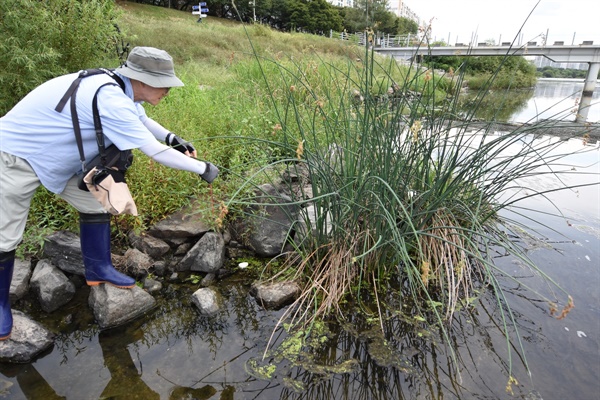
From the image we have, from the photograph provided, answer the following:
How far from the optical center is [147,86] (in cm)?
211

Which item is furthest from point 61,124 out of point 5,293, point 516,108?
point 516,108

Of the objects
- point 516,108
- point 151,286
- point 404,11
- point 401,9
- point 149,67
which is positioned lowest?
point 516,108

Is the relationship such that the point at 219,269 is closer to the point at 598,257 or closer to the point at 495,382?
the point at 495,382

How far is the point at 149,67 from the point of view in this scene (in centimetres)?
204

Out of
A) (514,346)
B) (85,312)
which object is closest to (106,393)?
(85,312)

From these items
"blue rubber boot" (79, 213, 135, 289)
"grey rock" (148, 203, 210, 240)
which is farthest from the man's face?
"grey rock" (148, 203, 210, 240)

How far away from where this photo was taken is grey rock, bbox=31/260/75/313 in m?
2.46

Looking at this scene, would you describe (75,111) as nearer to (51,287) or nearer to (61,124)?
(61,124)

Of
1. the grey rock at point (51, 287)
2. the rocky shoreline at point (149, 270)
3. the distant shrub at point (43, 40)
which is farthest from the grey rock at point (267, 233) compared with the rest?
the distant shrub at point (43, 40)

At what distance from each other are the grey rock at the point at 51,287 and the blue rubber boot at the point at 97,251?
0.54 feet

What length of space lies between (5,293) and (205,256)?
3.99ft

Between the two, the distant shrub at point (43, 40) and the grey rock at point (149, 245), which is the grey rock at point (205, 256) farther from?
the distant shrub at point (43, 40)

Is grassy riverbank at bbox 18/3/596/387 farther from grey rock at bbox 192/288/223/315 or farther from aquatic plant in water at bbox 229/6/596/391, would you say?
grey rock at bbox 192/288/223/315

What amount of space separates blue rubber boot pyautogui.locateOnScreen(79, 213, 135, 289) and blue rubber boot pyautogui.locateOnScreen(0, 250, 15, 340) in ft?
1.30
